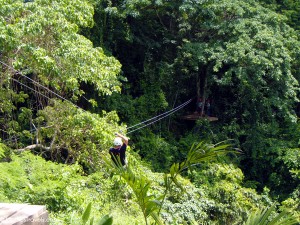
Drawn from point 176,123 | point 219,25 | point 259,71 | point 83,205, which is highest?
point 219,25

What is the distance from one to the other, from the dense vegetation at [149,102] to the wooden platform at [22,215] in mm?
3811

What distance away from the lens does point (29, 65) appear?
10062 millimetres

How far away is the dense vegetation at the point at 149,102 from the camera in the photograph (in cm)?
966

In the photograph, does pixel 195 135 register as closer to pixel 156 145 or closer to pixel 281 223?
pixel 156 145

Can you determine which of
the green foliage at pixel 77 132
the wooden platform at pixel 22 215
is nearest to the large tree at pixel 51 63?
the green foliage at pixel 77 132

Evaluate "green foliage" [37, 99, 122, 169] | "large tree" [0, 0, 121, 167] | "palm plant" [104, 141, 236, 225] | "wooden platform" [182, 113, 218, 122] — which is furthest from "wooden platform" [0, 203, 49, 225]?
"wooden platform" [182, 113, 218, 122]

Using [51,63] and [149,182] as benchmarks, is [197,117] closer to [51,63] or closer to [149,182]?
[51,63]

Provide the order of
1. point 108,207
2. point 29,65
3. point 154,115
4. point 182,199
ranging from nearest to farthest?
point 108,207, point 29,65, point 182,199, point 154,115

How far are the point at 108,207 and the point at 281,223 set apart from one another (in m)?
5.79

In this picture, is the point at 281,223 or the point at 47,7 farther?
the point at 47,7

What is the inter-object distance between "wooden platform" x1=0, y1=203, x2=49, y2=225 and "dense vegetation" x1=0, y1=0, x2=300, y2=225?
12.5ft

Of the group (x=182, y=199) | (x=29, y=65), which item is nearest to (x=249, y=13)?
(x=182, y=199)

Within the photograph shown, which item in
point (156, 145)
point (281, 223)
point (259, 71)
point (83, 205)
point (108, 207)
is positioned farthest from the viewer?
point (156, 145)

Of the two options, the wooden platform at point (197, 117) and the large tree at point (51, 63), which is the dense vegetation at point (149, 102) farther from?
the wooden platform at point (197, 117)
